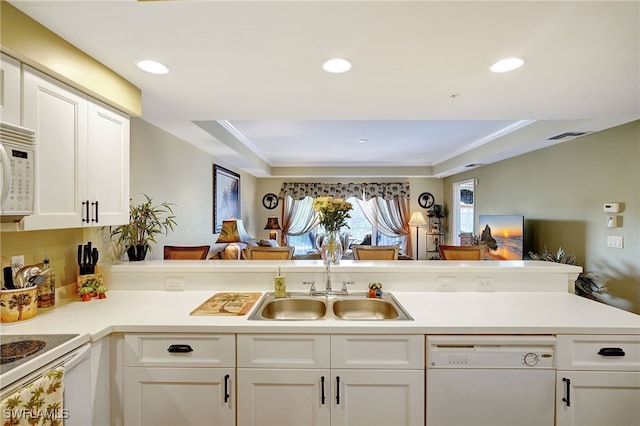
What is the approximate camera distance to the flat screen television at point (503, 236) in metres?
4.02

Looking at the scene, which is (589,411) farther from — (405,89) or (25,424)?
(25,424)

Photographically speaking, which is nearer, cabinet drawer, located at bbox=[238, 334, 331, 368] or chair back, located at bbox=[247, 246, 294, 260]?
cabinet drawer, located at bbox=[238, 334, 331, 368]

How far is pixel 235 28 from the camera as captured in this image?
1322 mm

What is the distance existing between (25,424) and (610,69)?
123 inches

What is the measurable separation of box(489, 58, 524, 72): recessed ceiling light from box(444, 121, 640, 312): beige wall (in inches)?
81.6

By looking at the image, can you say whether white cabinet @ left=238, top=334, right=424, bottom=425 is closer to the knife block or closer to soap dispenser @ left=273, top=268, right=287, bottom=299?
soap dispenser @ left=273, top=268, right=287, bottom=299

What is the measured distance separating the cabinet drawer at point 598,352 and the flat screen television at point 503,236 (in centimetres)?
271

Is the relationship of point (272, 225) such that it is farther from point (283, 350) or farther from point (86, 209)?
point (283, 350)

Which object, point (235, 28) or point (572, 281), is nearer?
point (235, 28)

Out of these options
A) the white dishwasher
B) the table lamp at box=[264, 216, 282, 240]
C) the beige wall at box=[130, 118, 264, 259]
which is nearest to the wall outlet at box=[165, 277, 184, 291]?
the beige wall at box=[130, 118, 264, 259]

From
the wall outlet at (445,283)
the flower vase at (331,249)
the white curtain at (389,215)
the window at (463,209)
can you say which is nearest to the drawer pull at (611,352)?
the wall outlet at (445,283)

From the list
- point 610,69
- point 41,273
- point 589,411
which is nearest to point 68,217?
point 41,273

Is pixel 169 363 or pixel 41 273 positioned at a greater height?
pixel 41 273

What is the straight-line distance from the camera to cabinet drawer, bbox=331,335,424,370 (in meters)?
1.43
